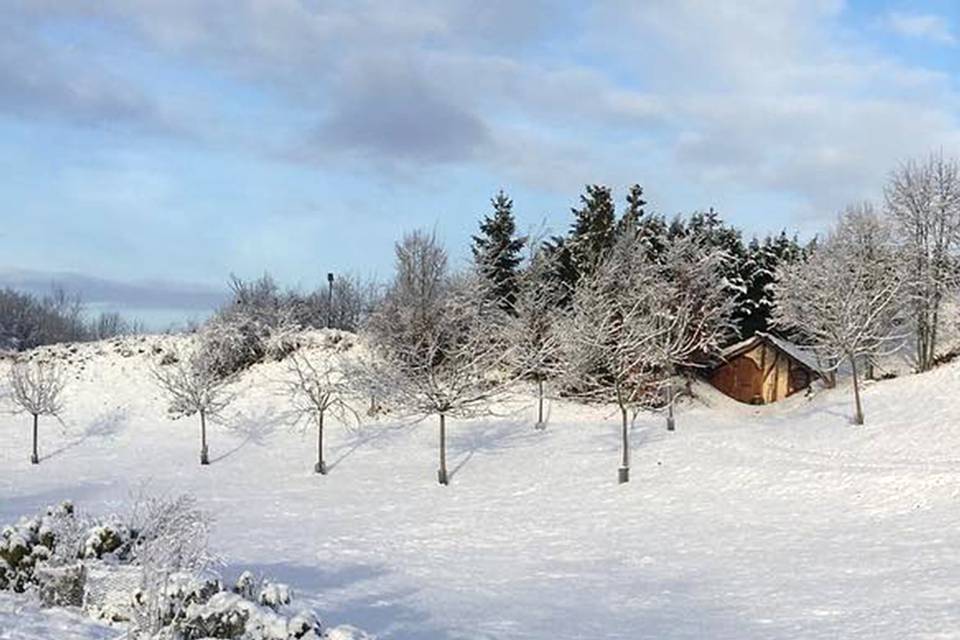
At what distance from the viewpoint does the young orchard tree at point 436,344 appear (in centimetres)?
3059

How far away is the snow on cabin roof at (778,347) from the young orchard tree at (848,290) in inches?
33.5

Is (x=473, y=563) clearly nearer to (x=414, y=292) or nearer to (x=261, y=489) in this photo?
(x=261, y=489)

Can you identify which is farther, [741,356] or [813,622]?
[741,356]

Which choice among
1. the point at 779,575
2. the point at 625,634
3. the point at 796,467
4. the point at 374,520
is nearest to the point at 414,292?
the point at 374,520

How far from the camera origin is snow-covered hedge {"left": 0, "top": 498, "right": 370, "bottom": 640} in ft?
24.2

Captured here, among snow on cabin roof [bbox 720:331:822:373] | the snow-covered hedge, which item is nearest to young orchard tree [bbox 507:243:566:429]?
snow on cabin roof [bbox 720:331:822:373]


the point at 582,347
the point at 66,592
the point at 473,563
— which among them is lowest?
the point at 473,563

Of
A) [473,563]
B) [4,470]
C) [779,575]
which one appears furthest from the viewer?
[4,470]

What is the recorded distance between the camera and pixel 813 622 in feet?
40.2

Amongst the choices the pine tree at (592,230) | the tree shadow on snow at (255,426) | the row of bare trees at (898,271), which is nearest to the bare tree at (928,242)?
the row of bare trees at (898,271)

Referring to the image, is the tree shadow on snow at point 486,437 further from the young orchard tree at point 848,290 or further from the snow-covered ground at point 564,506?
the young orchard tree at point 848,290

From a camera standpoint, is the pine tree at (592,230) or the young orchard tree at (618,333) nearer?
the young orchard tree at (618,333)

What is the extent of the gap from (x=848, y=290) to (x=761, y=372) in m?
8.53

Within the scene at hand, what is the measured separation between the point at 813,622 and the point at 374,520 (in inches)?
547
